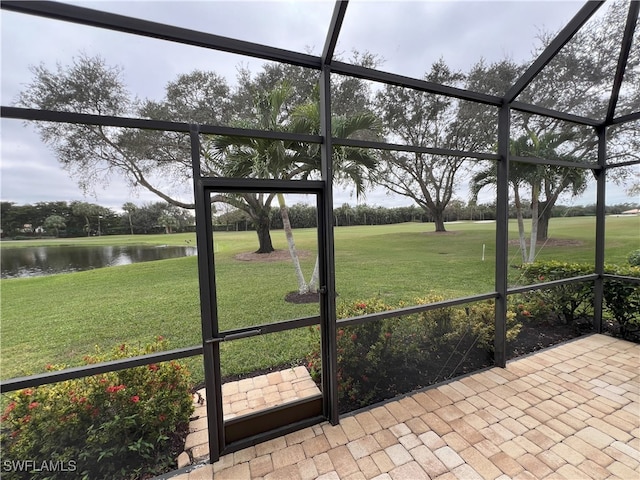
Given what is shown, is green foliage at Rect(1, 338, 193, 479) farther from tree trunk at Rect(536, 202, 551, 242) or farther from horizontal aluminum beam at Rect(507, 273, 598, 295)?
tree trunk at Rect(536, 202, 551, 242)

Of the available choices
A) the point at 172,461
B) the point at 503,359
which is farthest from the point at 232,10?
the point at 503,359

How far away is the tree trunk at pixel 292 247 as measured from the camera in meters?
2.36

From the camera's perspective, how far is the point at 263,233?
2307 millimetres

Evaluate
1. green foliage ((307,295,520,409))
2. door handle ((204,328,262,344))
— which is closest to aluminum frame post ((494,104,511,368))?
green foliage ((307,295,520,409))

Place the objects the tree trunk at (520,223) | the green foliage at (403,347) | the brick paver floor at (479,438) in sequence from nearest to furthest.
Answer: the brick paver floor at (479,438) → the green foliage at (403,347) → the tree trunk at (520,223)

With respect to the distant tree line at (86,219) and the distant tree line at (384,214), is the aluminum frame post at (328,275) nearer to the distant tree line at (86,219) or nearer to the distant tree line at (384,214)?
the distant tree line at (384,214)

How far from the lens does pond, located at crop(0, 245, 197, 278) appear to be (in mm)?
1767

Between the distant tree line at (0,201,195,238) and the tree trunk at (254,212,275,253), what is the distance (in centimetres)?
52

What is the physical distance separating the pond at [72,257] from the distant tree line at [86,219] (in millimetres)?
116

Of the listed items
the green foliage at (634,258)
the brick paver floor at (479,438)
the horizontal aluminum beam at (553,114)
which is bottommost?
the brick paver floor at (479,438)

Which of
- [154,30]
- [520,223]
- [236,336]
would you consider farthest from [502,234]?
[154,30]

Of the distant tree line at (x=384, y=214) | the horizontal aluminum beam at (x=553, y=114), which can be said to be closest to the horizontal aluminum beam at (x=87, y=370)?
the distant tree line at (x=384, y=214)

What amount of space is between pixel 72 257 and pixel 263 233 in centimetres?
142

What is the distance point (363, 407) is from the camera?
8.41 feet
